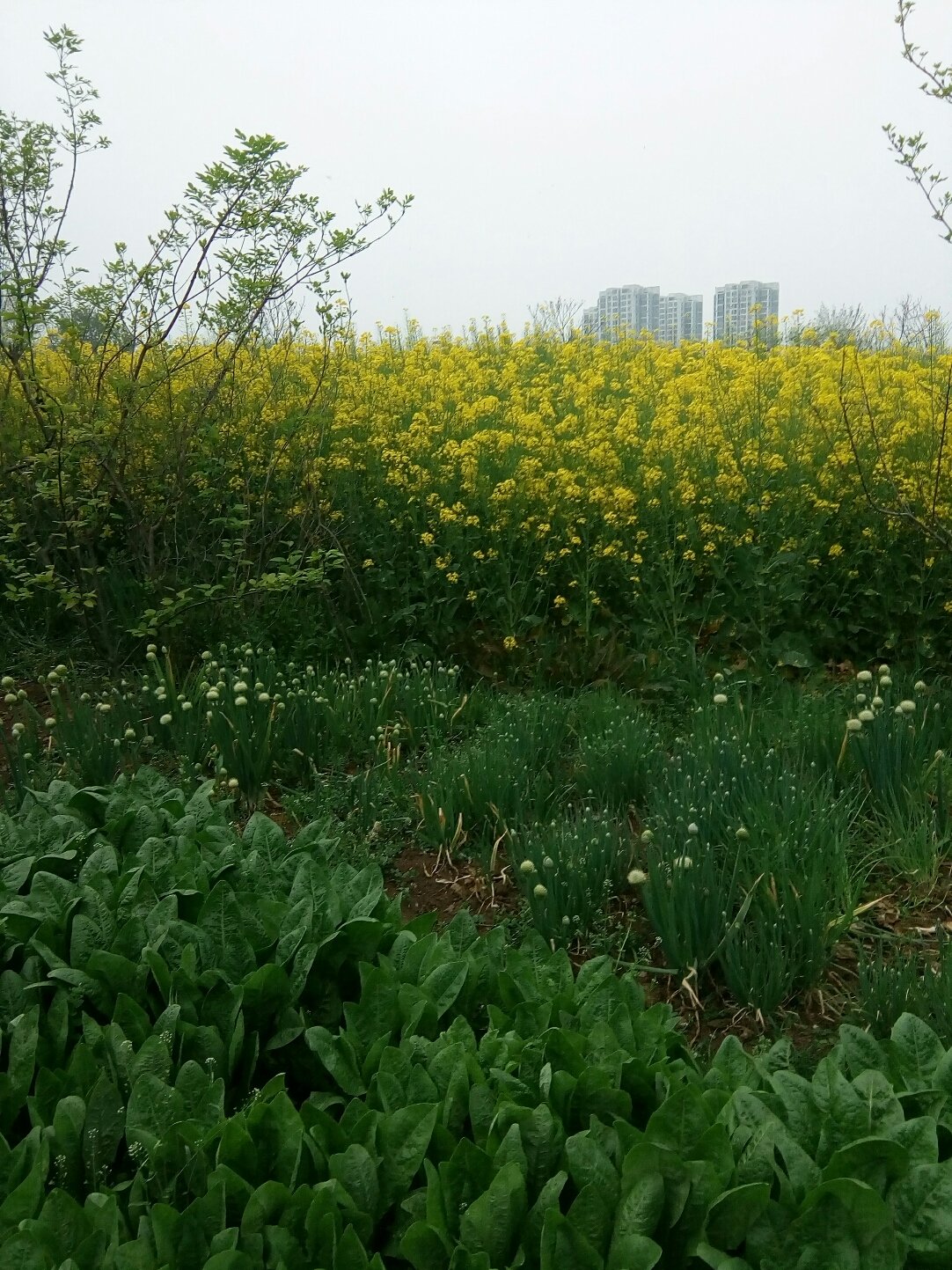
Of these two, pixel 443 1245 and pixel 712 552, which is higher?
pixel 712 552

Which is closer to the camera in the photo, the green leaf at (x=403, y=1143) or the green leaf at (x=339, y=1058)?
the green leaf at (x=403, y=1143)

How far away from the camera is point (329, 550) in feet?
17.2

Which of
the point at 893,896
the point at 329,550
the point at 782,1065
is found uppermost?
the point at 329,550

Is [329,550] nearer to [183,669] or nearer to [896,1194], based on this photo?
[183,669]

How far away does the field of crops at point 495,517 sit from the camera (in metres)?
5.06

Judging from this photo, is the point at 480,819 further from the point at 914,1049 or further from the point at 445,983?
the point at 914,1049

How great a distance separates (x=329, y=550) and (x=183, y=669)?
2.88ft

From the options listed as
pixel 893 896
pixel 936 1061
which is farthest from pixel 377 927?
pixel 893 896

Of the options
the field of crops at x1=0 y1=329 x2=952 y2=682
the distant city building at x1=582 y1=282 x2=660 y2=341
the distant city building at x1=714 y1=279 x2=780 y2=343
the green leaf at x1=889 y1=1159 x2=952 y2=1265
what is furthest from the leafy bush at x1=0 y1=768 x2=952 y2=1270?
the distant city building at x1=582 y1=282 x2=660 y2=341

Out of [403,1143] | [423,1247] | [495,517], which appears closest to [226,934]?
[403,1143]

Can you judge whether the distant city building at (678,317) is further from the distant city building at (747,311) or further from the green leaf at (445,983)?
the green leaf at (445,983)

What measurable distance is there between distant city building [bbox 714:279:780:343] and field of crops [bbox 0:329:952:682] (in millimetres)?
1684

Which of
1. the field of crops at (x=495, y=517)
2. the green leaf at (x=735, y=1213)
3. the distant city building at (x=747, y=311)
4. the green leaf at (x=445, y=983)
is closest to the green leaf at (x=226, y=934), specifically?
the green leaf at (x=445, y=983)

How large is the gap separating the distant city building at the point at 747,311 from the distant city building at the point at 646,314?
37 centimetres
